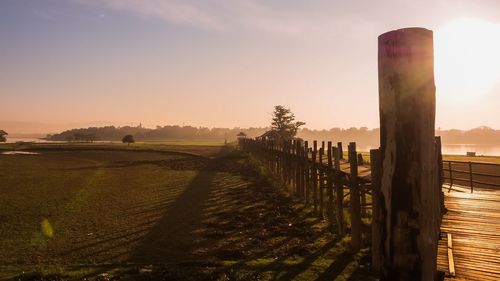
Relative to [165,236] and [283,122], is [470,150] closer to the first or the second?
[283,122]

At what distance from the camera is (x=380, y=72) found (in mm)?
3221

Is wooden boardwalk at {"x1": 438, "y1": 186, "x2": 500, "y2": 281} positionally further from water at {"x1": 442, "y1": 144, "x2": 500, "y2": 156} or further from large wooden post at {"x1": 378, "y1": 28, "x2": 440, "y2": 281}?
water at {"x1": 442, "y1": 144, "x2": 500, "y2": 156}

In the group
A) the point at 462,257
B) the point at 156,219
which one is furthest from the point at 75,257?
the point at 462,257

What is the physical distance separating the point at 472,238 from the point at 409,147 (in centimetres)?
634

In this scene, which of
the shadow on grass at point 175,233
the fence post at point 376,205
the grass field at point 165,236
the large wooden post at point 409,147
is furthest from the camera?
the shadow on grass at point 175,233

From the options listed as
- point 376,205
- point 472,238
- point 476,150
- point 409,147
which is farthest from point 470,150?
point 409,147

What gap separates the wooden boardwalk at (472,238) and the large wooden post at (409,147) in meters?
3.49

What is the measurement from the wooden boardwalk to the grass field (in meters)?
1.85

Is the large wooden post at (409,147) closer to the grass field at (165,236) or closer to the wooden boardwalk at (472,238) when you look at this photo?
the wooden boardwalk at (472,238)

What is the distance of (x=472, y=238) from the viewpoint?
823 cm

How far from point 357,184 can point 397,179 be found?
6413 mm

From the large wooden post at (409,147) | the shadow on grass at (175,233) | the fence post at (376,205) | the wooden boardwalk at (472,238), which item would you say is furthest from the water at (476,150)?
the large wooden post at (409,147)

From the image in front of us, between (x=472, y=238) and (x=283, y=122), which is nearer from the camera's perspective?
(x=472, y=238)

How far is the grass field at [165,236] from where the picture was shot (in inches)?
310
